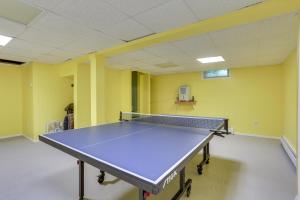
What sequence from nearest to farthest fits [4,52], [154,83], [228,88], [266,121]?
[4,52], [266,121], [228,88], [154,83]

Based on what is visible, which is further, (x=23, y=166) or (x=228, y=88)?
(x=228, y=88)

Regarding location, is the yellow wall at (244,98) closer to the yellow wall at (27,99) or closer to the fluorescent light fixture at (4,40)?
the yellow wall at (27,99)

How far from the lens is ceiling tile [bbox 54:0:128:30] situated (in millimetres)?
1932

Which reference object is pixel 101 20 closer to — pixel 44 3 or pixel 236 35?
pixel 44 3

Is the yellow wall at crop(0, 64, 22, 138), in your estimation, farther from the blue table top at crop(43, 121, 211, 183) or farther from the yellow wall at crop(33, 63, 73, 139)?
the blue table top at crop(43, 121, 211, 183)

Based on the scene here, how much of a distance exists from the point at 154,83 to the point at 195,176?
5.37 m

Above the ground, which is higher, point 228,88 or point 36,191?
point 228,88

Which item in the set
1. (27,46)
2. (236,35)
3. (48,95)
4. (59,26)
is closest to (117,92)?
(48,95)

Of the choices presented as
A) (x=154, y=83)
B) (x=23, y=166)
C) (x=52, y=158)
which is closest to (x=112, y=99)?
(x=154, y=83)

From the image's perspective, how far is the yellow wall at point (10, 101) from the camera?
5.02m

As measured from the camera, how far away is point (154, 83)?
7.61 meters

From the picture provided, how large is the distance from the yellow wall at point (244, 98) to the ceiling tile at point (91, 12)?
4.68m

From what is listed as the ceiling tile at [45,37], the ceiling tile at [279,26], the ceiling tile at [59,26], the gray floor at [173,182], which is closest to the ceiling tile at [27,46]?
the ceiling tile at [45,37]

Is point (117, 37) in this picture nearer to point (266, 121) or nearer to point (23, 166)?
point (23, 166)
